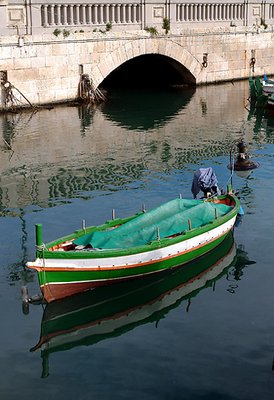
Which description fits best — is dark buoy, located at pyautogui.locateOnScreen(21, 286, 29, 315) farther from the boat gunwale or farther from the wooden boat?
the boat gunwale

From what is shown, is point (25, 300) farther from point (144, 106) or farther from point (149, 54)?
point (149, 54)

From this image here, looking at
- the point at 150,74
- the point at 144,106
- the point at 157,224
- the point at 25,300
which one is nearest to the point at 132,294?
the point at 157,224

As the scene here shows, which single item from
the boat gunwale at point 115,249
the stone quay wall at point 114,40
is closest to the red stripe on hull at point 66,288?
the boat gunwale at point 115,249

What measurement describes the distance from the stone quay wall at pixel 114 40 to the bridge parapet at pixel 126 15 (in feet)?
0.19

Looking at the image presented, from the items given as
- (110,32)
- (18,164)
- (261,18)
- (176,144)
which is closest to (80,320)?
(18,164)

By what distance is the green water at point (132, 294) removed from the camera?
15.3m

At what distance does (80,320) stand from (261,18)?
44.7m

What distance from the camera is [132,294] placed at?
779 inches

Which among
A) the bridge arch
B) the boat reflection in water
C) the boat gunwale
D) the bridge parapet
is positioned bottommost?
the boat reflection in water

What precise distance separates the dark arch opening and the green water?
670 inches

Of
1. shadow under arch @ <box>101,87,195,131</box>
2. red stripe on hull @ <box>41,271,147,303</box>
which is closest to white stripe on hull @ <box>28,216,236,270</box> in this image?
red stripe on hull @ <box>41,271,147,303</box>

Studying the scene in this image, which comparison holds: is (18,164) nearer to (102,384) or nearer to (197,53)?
(102,384)

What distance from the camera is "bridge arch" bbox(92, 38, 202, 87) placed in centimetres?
4644

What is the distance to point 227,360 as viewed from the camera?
15969mm
